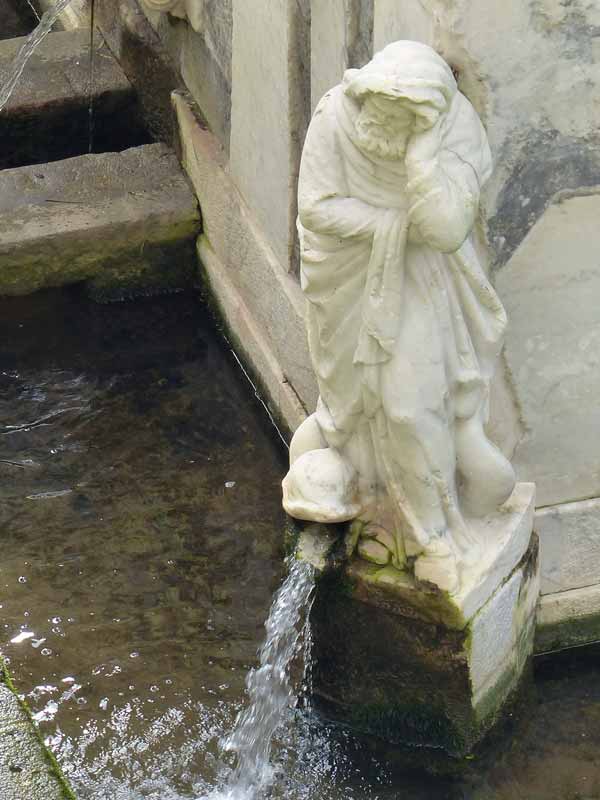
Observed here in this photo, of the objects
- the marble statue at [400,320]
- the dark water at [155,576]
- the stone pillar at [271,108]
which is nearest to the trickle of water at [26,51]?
the dark water at [155,576]

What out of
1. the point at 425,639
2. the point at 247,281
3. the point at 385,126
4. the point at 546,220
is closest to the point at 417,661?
the point at 425,639

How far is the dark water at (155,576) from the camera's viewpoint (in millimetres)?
4324

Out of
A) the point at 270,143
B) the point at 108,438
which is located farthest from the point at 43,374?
the point at 270,143

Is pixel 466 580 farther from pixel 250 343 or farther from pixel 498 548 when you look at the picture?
pixel 250 343

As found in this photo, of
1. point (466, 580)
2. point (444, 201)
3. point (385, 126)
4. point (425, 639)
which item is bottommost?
point (425, 639)

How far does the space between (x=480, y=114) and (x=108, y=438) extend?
224cm

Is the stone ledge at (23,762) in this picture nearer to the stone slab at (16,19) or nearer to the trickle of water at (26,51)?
the trickle of water at (26,51)

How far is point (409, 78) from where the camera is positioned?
3.41 meters

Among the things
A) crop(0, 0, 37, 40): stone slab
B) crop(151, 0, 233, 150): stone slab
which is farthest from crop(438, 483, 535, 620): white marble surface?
crop(0, 0, 37, 40): stone slab

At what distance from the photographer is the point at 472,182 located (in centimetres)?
355

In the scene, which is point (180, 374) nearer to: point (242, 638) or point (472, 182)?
point (242, 638)

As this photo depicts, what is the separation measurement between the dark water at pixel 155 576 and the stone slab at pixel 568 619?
0.05 meters

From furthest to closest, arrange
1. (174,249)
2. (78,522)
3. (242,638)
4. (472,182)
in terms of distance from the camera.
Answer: (174,249) < (78,522) < (242,638) < (472,182)

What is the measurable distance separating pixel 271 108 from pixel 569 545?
5.79ft
